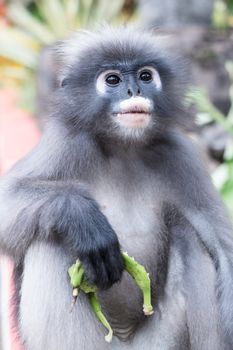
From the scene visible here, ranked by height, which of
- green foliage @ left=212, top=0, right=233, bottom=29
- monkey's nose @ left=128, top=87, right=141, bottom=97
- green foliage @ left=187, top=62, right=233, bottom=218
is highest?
monkey's nose @ left=128, top=87, right=141, bottom=97

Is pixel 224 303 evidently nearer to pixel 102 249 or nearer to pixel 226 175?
pixel 102 249

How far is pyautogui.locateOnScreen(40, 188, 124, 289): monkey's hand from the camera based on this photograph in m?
3.34

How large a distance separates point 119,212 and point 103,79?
61 cm

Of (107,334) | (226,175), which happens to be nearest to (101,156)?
(107,334)

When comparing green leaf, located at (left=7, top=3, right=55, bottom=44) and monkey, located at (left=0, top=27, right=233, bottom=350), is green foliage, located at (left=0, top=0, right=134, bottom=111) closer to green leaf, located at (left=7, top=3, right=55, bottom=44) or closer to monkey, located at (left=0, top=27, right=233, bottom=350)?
green leaf, located at (left=7, top=3, right=55, bottom=44)

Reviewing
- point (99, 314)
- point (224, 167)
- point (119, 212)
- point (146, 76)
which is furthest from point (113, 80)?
point (224, 167)

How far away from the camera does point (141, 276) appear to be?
136 inches

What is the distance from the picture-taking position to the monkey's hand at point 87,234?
334 centimetres

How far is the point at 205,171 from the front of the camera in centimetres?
404

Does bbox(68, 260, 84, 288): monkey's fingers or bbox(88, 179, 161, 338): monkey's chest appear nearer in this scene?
bbox(68, 260, 84, 288): monkey's fingers

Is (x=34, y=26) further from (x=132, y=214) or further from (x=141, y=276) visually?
(x=141, y=276)

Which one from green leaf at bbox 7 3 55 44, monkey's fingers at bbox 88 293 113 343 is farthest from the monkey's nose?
green leaf at bbox 7 3 55 44

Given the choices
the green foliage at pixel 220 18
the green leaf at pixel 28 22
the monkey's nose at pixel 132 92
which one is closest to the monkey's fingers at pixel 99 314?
the monkey's nose at pixel 132 92

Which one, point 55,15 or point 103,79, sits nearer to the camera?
point 103,79
